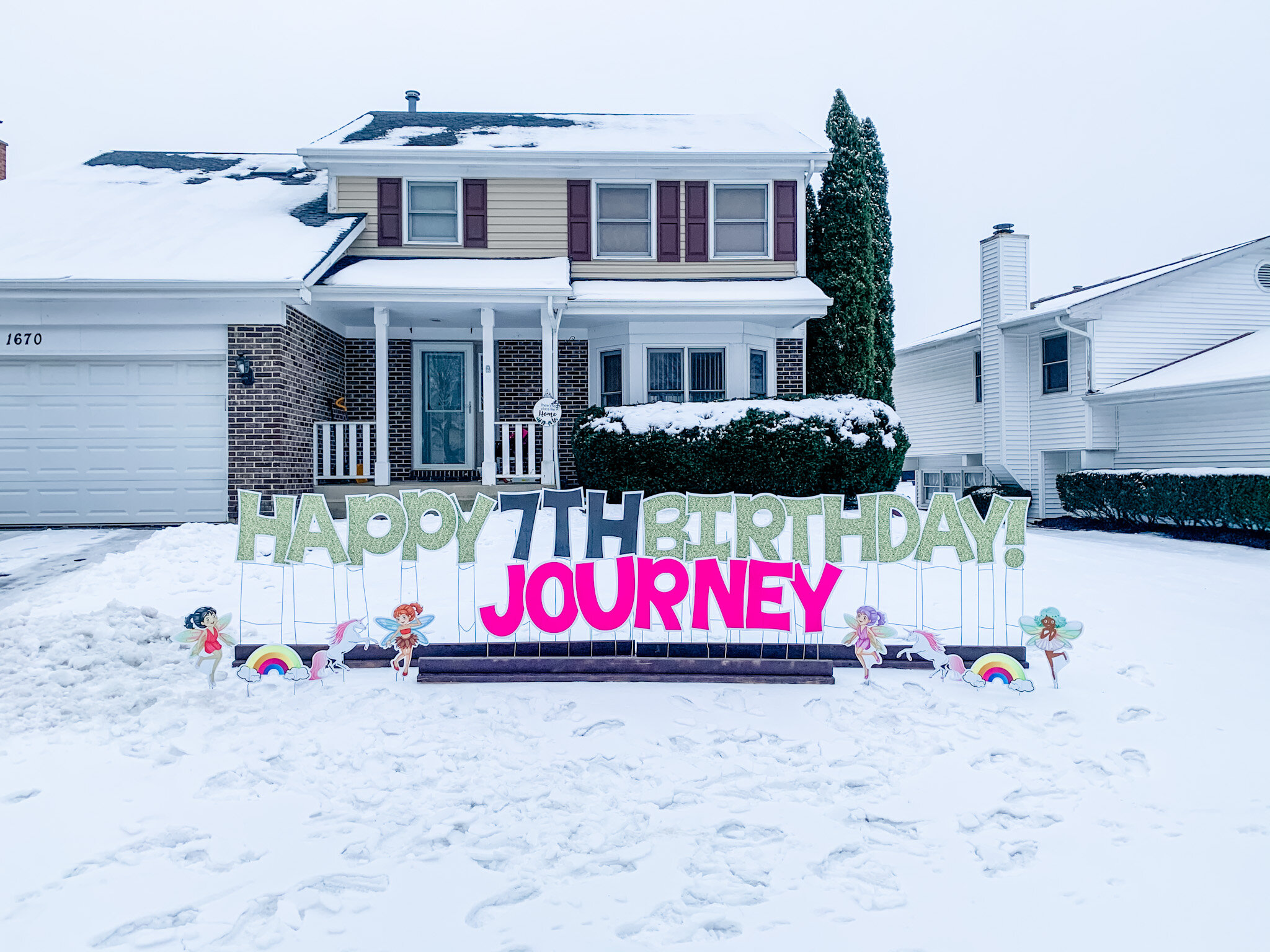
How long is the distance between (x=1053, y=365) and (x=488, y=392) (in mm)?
12694

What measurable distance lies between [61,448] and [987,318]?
59.6 feet

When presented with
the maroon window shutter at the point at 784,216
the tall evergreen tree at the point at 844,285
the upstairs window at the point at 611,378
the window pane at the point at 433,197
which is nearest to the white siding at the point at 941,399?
the tall evergreen tree at the point at 844,285

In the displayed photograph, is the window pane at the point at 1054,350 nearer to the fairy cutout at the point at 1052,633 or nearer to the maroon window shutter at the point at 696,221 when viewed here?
the maroon window shutter at the point at 696,221

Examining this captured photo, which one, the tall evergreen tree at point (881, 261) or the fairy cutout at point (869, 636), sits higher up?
the tall evergreen tree at point (881, 261)

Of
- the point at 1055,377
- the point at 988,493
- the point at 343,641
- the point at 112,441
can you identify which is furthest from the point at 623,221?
the point at 343,641

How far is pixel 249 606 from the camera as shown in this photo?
669cm

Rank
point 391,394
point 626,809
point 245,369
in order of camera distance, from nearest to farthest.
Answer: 1. point 626,809
2. point 245,369
3. point 391,394

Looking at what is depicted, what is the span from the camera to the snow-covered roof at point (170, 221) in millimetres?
11086

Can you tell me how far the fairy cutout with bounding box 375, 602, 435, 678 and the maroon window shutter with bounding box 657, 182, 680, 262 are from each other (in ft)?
33.7

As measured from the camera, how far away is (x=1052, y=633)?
5.20 m

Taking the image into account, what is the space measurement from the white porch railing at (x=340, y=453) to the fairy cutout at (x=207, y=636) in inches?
296

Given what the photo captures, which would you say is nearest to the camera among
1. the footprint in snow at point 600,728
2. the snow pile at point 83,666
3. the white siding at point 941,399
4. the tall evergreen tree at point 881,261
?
the footprint in snow at point 600,728

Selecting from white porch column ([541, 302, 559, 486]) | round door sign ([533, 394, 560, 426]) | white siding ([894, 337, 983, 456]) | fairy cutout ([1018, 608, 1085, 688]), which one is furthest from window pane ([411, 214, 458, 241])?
white siding ([894, 337, 983, 456])

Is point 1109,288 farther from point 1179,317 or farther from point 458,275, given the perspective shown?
point 458,275
